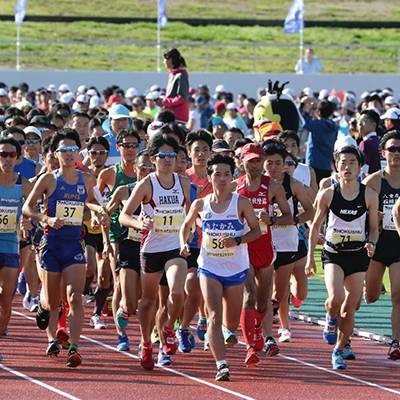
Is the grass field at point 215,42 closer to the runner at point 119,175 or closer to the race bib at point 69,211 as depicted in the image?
the runner at point 119,175

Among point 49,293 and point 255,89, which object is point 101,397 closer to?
point 49,293

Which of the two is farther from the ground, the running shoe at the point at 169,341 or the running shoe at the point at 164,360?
the running shoe at the point at 169,341

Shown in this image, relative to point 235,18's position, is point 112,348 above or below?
below

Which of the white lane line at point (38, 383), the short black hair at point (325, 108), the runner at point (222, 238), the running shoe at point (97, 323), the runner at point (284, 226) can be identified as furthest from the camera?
the short black hair at point (325, 108)

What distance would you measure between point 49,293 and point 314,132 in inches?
316

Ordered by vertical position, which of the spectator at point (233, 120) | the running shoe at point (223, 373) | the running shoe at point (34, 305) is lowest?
the running shoe at point (223, 373)

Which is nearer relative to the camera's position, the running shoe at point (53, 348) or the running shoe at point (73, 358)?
the running shoe at point (73, 358)

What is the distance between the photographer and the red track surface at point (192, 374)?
7.84 meters

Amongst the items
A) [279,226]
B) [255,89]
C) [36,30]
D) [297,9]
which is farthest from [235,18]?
[279,226]

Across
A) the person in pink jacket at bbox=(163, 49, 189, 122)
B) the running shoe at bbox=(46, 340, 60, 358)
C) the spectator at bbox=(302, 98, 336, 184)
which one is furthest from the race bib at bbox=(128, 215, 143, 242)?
the spectator at bbox=(302, 98, 336, 184)

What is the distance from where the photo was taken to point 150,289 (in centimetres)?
862

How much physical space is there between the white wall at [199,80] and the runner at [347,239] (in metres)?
21.9

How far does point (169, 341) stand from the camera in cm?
897

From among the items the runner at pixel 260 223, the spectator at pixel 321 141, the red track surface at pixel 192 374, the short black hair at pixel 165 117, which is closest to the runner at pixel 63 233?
the red track surface at pixel 192 374
